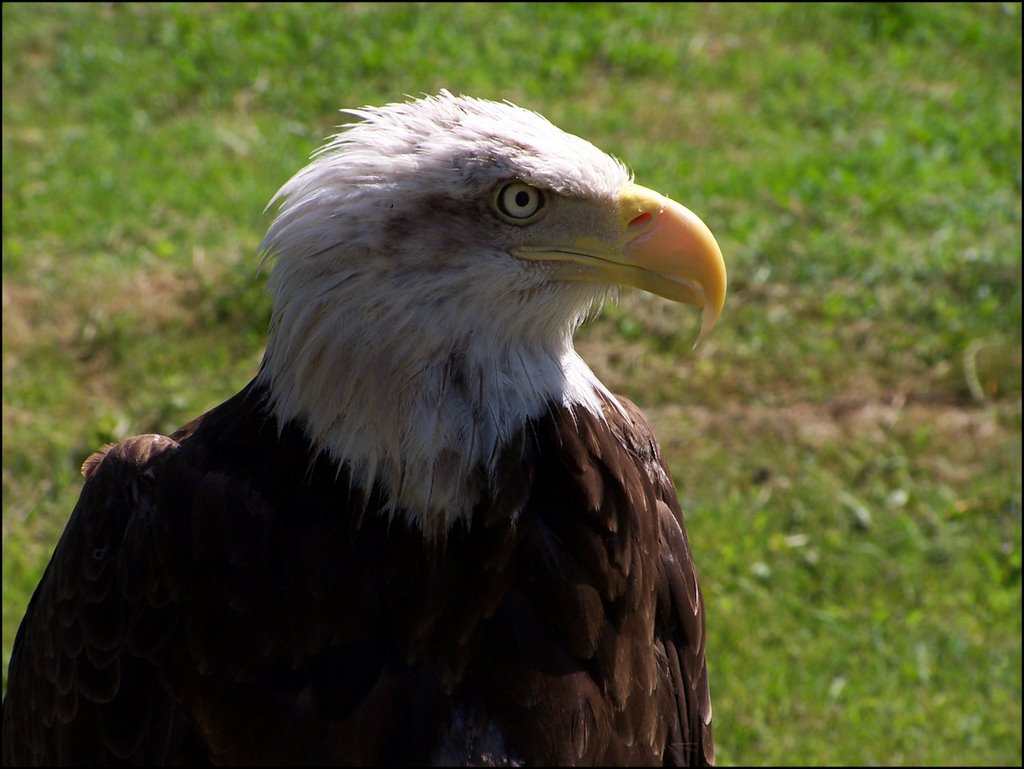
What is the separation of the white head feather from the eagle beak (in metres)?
0.12

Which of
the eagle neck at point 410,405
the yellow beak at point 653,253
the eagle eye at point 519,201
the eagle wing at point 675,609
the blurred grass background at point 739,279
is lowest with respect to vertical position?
the blurred grass background at point 739,279

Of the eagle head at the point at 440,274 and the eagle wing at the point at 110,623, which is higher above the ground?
the eagle head at the point at 440,274

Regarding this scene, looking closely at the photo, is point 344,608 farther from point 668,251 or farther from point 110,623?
point 668,251

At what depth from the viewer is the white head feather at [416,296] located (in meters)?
2.90

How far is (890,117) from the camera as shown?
892 centimetres

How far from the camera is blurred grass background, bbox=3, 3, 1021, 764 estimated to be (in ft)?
17.5

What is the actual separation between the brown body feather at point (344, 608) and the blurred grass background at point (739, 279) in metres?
2.15

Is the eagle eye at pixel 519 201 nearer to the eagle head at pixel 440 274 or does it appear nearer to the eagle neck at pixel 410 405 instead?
the eagle head at pixel 440 274

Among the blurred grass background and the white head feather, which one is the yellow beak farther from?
the blurred grass background

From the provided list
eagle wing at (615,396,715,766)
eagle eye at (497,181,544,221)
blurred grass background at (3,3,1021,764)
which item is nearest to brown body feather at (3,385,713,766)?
eagle wing at (615,396,715,766)

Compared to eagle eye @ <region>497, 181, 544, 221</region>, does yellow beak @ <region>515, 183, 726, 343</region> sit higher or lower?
lower

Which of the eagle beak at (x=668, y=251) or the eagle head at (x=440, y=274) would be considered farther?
the eagle beak at (x=668, y=251)

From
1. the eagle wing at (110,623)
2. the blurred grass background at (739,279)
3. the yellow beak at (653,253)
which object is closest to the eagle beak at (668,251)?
the yellow beak at (653,253)

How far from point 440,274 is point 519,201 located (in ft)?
0.86
